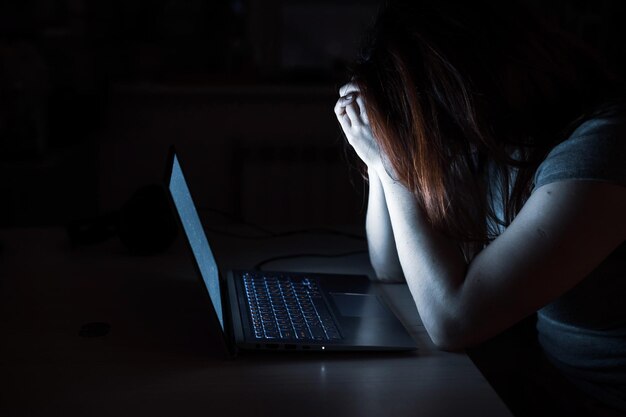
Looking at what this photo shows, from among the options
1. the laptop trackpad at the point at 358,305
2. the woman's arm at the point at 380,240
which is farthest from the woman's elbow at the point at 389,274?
the laptop trackpad at the point at 358,305

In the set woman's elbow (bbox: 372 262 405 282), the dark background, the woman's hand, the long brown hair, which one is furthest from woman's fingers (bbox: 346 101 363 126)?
the dark background

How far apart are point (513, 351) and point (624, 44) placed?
5.80 ft

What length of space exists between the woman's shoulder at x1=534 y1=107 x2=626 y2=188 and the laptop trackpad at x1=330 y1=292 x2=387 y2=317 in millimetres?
305

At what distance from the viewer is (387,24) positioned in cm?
110

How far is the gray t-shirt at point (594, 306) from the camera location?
0.95 metres

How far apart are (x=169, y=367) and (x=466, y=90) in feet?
1.81

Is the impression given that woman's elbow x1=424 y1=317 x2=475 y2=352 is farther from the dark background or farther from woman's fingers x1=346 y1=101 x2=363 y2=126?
the dark background

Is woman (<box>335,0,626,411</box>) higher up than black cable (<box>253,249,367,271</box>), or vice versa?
woman (<box>335,0,626,411</box>)

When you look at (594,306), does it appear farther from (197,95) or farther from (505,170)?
(197,95)

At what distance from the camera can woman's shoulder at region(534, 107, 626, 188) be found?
93 centimetres

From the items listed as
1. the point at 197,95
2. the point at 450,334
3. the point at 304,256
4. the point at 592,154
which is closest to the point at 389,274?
the point at 304,256

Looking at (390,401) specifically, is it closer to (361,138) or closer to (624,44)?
(361,138)

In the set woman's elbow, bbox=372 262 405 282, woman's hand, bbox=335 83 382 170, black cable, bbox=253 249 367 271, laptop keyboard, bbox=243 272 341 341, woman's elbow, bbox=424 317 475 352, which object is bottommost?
black cable, bbox=253 249 367 271

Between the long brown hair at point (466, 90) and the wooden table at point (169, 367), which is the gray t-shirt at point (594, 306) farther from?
the wooden table at point (169, 367)
